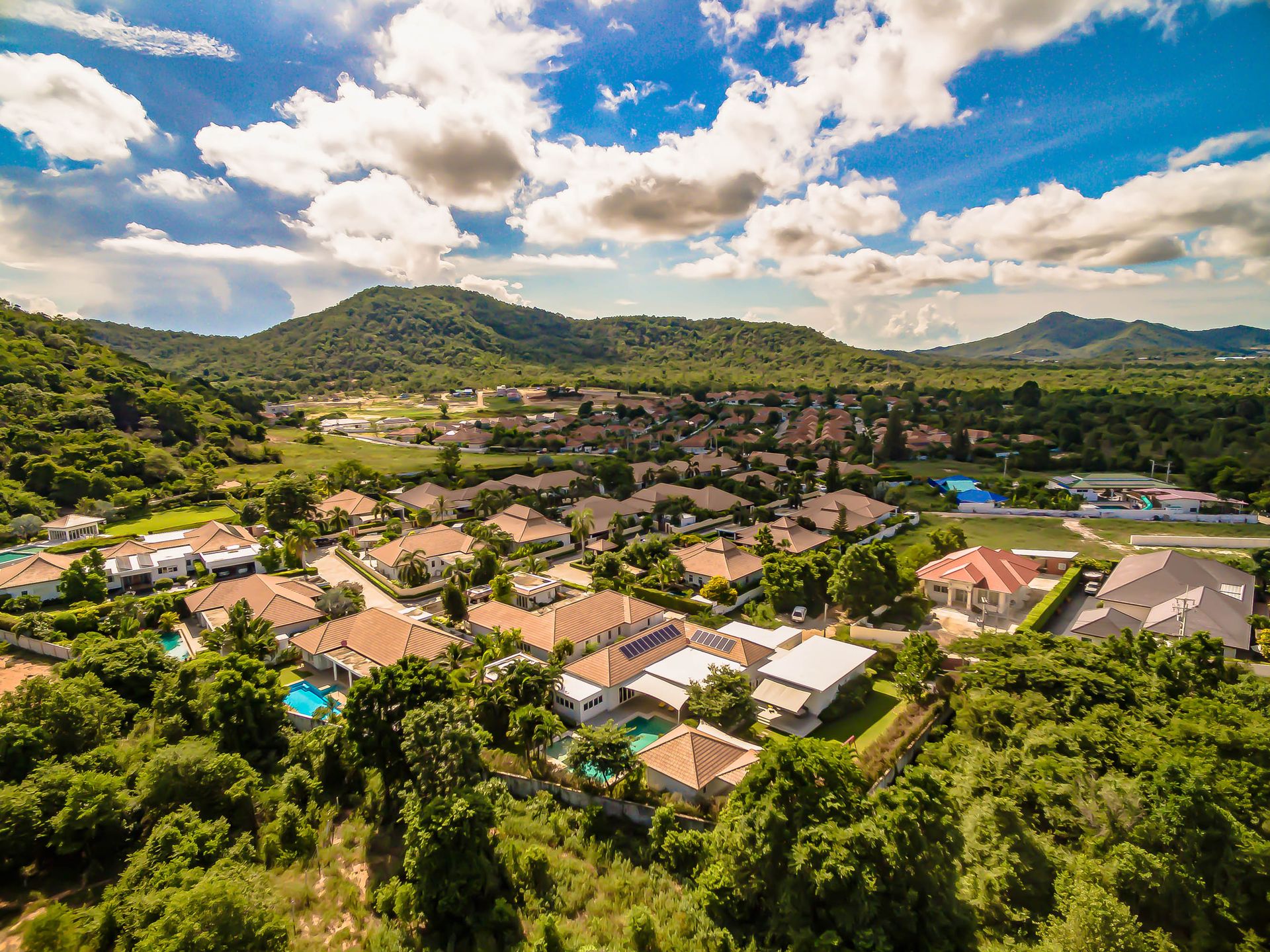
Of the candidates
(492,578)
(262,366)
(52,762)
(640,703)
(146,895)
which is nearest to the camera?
(146,895)

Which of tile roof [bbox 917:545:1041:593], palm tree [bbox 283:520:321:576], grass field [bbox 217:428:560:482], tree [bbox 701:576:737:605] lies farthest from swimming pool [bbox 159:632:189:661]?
tile roof [bbox 917:545:1041:593]

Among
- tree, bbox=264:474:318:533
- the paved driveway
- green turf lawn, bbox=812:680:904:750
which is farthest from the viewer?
tree, bbox=264:474:318:533

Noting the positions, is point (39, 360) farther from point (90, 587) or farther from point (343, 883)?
point (343, 883)

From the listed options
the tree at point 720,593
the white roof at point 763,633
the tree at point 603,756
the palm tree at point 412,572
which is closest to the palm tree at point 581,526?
the palm tree at point 412,572

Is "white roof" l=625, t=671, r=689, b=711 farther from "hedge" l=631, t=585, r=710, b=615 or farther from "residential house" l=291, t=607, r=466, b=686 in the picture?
"residential house" l=291, t=607, r=466, b=686

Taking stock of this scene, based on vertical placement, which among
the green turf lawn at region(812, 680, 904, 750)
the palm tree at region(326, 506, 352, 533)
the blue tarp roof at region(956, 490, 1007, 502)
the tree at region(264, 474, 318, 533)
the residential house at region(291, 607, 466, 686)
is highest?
the tree at region(264, 474, 318, 533)

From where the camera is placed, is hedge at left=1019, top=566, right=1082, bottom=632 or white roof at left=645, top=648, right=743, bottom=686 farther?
hedge at left=1019, top=566, right=1082, bottom=632

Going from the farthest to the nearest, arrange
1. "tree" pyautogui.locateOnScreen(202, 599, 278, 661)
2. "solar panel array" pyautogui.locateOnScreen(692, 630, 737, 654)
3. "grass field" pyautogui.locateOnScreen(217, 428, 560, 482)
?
"grass field" pyautogui.locateOnScreen(217, 428, 560, 482) → "solar panel array" pyautogui.locateOnScreen(692, 630, 737, 654) → "tree" pyautogui.locateOnScreen(202, 599, 278, 661)

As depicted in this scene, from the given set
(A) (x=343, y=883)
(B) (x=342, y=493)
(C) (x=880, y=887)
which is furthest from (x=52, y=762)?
(B) (x=342, y=493)
